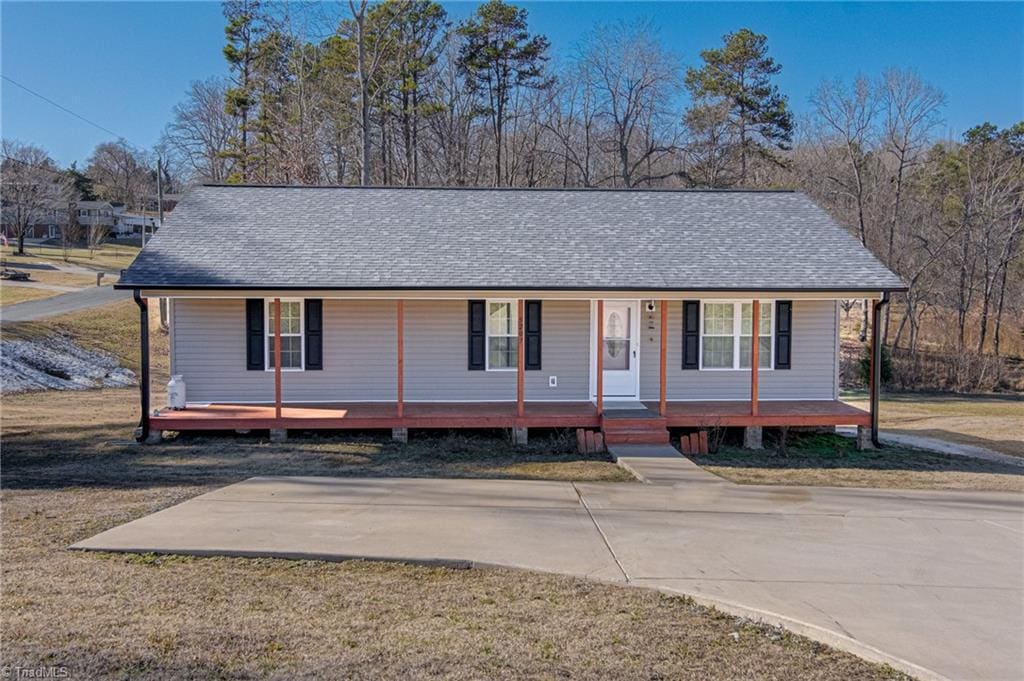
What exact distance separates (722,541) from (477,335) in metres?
7.43

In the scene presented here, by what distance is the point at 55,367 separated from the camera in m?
19.8

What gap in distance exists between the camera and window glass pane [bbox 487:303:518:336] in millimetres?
13727

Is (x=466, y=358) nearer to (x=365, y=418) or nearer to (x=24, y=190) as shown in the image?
(x=365, y=418)

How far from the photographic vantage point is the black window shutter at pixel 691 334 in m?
13.9

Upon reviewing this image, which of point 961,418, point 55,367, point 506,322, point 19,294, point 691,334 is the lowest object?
point 961,418

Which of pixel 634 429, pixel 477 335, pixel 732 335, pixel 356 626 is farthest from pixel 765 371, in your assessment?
pixel 356 626

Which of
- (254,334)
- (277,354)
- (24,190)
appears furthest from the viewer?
(24,190)

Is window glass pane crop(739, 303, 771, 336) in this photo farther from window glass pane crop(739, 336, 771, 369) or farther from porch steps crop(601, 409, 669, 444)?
porch steps crop(601, 409, 669, 444)

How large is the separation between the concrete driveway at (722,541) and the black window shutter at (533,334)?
4251 millimetres

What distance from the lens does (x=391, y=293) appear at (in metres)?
12.2

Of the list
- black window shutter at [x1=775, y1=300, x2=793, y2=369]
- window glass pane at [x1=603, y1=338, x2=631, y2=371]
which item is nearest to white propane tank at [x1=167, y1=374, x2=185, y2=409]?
window glass pane at [x1=603, y1=338, x2=631, y2=371]

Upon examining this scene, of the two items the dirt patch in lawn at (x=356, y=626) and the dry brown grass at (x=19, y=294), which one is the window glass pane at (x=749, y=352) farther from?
the dry brown grass at (x=19, y=294)

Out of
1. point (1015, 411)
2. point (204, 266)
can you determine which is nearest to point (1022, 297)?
point (1015, 411)

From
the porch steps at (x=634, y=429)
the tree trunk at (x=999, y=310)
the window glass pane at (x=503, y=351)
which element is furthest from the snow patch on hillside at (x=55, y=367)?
the tree trunk at (x=999, y=310)
